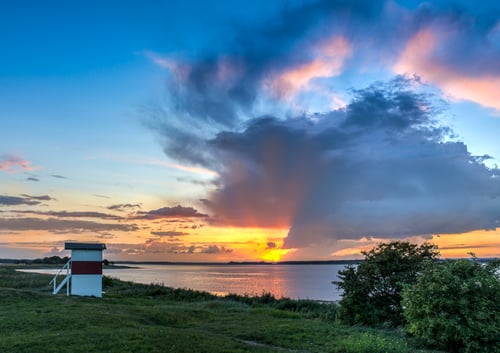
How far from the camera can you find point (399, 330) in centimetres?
1808

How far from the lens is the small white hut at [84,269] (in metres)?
24.7

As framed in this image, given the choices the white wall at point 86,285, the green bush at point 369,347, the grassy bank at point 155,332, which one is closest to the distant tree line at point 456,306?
the grassy bank at point 155,332

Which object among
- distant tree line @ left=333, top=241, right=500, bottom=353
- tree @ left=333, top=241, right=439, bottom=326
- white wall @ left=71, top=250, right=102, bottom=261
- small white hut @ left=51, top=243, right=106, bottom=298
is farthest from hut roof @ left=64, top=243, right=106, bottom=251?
distant tree line @ left=333, top=241, right=500, bottom=353

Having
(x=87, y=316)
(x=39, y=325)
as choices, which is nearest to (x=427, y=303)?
(x=87, y=316)

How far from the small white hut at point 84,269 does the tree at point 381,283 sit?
14.3 metres

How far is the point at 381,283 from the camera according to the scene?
20.4 m

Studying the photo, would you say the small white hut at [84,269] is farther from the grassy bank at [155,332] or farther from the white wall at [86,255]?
the grassy bank at [155,332]

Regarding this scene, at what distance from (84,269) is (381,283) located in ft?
55.4

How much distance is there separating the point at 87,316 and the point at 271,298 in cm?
1799

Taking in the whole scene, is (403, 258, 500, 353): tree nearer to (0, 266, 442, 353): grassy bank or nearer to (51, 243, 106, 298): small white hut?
(0, 266, 442, 353): grassy bank

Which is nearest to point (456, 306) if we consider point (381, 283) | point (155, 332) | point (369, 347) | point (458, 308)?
point (458, 308)

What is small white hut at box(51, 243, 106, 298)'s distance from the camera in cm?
2473

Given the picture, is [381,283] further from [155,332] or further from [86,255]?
[86,255]

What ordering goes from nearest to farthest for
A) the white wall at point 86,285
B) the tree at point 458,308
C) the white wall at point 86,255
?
the tree at point 458,308
the white wall at point 86,285
the white wall at point 86,255
